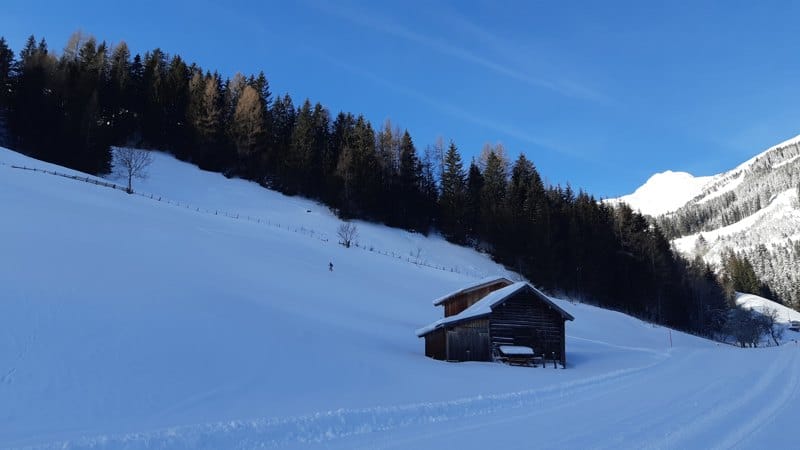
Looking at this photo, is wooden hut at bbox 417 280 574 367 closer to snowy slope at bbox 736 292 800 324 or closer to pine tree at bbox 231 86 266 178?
pine tree at bbox 231 86 266 178

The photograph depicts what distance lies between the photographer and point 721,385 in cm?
1678

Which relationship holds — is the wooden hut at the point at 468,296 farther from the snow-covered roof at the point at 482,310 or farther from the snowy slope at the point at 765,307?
the snowy slope at the point at 765,307

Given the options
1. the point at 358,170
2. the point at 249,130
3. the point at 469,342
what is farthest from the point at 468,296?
the point at 249,130

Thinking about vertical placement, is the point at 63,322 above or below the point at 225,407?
above

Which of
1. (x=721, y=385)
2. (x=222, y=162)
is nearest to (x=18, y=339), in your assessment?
(x=721, y=385)

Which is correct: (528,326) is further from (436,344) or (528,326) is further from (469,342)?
(436,344)

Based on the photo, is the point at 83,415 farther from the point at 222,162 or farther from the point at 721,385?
the point at 222,162

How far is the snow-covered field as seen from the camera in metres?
9.43

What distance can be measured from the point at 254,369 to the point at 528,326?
17.2 metres

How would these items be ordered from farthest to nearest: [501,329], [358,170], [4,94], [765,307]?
[765,307], [358,170], [4,94], [501,329]

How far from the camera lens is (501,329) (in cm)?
2716

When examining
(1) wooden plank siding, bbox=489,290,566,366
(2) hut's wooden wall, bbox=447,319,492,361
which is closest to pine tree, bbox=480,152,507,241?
(1) wooden plank siding, bbox=489,290,566,366

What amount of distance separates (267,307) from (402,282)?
1846 cm

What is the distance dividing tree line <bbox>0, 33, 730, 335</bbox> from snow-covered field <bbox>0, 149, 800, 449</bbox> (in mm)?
Answer: 26132
